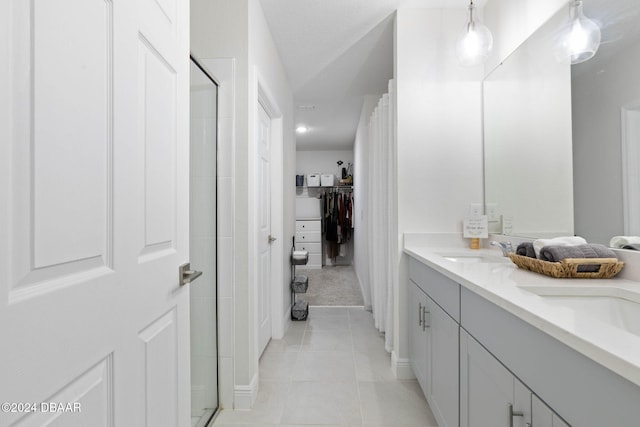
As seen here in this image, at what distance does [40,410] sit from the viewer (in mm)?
511

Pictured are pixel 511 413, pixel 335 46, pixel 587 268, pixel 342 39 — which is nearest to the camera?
pixel 511 413

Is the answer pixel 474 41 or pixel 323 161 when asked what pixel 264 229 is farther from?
pixel 323 161

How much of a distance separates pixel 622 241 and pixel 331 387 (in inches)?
65.4

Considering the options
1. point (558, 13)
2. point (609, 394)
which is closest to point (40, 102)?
point (609, 394)

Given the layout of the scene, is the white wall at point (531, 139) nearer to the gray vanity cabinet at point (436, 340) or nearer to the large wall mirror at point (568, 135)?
the large wall mirror at point (568, 135)

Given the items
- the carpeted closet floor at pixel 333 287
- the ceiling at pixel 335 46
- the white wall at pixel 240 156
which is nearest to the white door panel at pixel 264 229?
the white wall at pixel 240 156

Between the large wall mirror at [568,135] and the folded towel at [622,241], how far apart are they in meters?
0.02

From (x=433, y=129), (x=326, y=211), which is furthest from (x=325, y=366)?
(x=326, y=211)

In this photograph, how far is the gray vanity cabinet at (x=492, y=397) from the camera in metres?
0.77

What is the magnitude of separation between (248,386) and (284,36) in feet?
8.01

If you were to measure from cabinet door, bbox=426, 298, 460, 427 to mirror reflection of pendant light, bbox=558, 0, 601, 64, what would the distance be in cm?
123

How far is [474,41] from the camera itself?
1.87 m

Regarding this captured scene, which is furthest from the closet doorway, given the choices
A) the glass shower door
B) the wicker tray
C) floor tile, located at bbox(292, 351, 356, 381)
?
the wicker tray

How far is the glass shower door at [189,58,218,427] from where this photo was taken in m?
1.59
